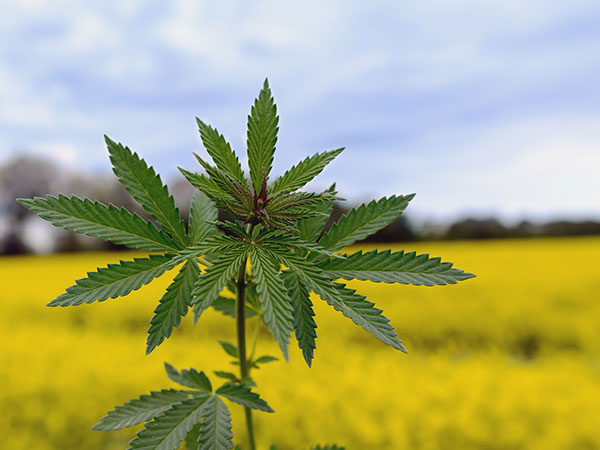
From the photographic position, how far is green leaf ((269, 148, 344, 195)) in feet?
2.03

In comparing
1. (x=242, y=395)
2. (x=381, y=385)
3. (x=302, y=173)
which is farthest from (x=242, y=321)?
(x=381, y=385)

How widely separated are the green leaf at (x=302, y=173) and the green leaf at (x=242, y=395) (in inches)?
11.2

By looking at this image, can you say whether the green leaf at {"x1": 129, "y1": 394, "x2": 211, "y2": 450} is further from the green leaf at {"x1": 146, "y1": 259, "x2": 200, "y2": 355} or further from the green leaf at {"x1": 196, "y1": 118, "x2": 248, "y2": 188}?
the green leaf at {"x1": 196, "y1": 118, "x2": 248, "y2": 188}

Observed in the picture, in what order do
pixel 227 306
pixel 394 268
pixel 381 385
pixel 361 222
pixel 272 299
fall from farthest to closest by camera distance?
pixel 381 385 → pixel 227 306 → pixel 361 222 → pixel 394 268 → pixel 272 299

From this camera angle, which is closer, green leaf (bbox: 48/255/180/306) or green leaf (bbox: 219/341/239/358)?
green leaf (bbox: 48/255/180/306)

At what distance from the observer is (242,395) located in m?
0.68

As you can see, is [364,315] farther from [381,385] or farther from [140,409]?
[381,385]

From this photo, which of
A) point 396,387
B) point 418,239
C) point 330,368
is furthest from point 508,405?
point 418,239

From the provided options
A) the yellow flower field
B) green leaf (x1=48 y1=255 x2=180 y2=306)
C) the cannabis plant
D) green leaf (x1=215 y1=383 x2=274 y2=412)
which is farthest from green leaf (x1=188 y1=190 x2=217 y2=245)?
the yellow flower field

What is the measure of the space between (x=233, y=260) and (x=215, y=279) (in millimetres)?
36

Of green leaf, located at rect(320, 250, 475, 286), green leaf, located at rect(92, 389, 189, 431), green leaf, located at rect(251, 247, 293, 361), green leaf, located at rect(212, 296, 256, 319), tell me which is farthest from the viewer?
green leaf, located at rect(212, 296, 256, 319)

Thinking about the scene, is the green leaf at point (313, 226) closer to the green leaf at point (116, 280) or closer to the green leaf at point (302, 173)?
the green leaf at point (302, 173)

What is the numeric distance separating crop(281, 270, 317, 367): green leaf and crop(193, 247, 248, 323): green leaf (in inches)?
2.7

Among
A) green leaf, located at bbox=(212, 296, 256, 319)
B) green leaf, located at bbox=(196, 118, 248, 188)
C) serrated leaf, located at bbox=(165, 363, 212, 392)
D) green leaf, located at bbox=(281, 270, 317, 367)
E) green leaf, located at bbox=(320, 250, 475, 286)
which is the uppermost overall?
green leaf, located at bbox=(196, 118, 248, 188)
